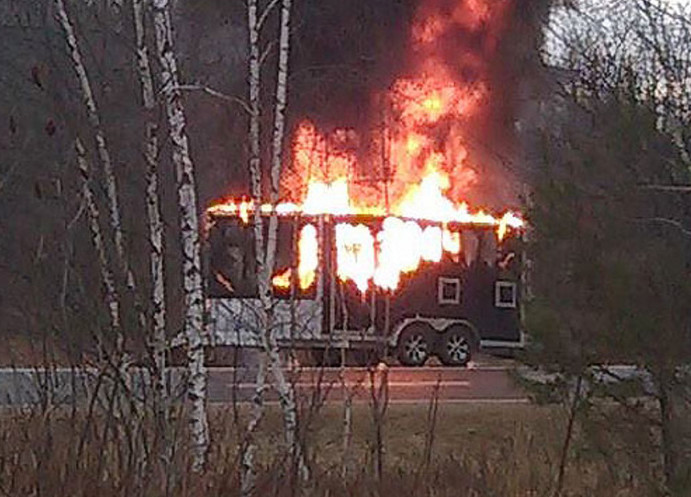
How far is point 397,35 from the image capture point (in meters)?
25.1

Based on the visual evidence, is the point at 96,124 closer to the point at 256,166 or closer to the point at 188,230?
the point at 188,230

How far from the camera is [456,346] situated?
25.4 meters

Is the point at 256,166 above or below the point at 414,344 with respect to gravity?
above

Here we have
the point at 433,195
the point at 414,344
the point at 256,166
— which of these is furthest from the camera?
the point at 433,195

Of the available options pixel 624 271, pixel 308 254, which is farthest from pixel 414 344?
pixel 624 271

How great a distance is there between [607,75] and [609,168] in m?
1.46

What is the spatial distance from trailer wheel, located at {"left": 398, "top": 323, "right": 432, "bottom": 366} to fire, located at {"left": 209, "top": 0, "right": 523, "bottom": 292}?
3.23 feet

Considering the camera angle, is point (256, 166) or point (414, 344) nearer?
point (256, 166)

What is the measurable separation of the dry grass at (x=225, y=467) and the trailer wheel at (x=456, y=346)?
41.7 feet

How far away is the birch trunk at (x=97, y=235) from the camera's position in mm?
8766

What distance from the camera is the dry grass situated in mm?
7812

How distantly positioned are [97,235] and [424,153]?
16.9 metres

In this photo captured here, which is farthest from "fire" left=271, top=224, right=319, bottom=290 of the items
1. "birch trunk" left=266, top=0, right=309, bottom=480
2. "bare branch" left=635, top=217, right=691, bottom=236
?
"birch trunk" left=266, top=0, right=309, bottom=480

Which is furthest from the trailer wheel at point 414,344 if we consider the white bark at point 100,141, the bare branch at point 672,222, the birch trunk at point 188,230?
the birch trunk at point 188,230
